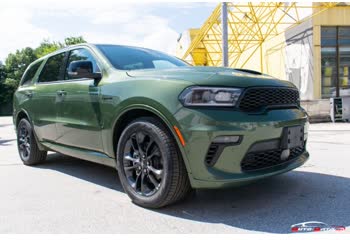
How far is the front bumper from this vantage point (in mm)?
2598

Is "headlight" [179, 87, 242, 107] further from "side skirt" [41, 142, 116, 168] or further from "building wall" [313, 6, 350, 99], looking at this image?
"building wall" [313, 6, 350, 99]

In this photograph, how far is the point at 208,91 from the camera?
8.82ft

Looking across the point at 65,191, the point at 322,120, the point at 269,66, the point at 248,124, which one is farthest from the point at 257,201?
the point at 269,66

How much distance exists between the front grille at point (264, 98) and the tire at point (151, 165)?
2.31 ft

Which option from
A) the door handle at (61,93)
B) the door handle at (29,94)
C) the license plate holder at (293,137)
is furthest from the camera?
the door handle at (29,94)

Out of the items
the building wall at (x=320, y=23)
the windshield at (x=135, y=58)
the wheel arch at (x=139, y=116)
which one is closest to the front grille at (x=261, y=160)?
the wheel arch at (x=139, y=116)

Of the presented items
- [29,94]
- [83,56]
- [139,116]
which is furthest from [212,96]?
[29,94]

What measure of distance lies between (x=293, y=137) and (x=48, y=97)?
3.11 meters

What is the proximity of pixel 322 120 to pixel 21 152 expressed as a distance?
34.9ft

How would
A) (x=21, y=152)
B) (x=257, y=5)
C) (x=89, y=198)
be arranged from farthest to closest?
(x=257, y=5) < (x=21, y=152) < (x=89, y=198)

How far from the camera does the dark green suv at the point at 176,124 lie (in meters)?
2.64

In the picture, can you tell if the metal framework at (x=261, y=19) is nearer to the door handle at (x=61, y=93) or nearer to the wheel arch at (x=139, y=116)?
the door handle at (x=61, y=93)

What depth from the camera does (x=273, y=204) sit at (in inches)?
121

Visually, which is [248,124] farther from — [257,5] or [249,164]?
[257,5]
